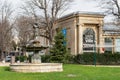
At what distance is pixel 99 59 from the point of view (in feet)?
150

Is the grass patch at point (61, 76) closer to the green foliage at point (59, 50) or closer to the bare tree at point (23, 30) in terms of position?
the green foliage at point (59, 50)

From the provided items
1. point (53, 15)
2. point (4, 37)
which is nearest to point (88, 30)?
point (53, 15)

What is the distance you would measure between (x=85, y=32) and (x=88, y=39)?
1.55 meters

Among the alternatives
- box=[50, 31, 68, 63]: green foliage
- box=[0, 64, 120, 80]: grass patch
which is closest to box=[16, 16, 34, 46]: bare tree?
box=[50, 31, 68, 63]: green foliage

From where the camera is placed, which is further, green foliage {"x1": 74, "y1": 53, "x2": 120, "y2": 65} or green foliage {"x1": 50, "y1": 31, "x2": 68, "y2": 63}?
green foliage {"x1": 74, "y1": 53, "x2": 120, "y2": 65}

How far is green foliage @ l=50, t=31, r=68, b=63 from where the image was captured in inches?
1658

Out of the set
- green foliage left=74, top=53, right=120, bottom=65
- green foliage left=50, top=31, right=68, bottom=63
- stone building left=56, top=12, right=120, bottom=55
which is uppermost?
stone building left=56, top=12, right=120, bottom=55

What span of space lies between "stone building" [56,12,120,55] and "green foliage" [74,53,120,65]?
1547cm

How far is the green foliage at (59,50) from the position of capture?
42125 millimetres

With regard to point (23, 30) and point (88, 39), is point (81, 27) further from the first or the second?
point (23, 30)

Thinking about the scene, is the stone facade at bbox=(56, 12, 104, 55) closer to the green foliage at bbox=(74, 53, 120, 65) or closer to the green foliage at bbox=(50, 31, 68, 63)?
the green foliage at bbox=(74, 53, 120, 65)

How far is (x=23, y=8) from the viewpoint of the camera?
61969mm

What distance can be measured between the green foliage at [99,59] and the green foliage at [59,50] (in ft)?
12.8

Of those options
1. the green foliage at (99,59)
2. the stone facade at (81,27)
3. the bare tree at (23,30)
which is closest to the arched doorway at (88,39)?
the stone facade at (81,27)
